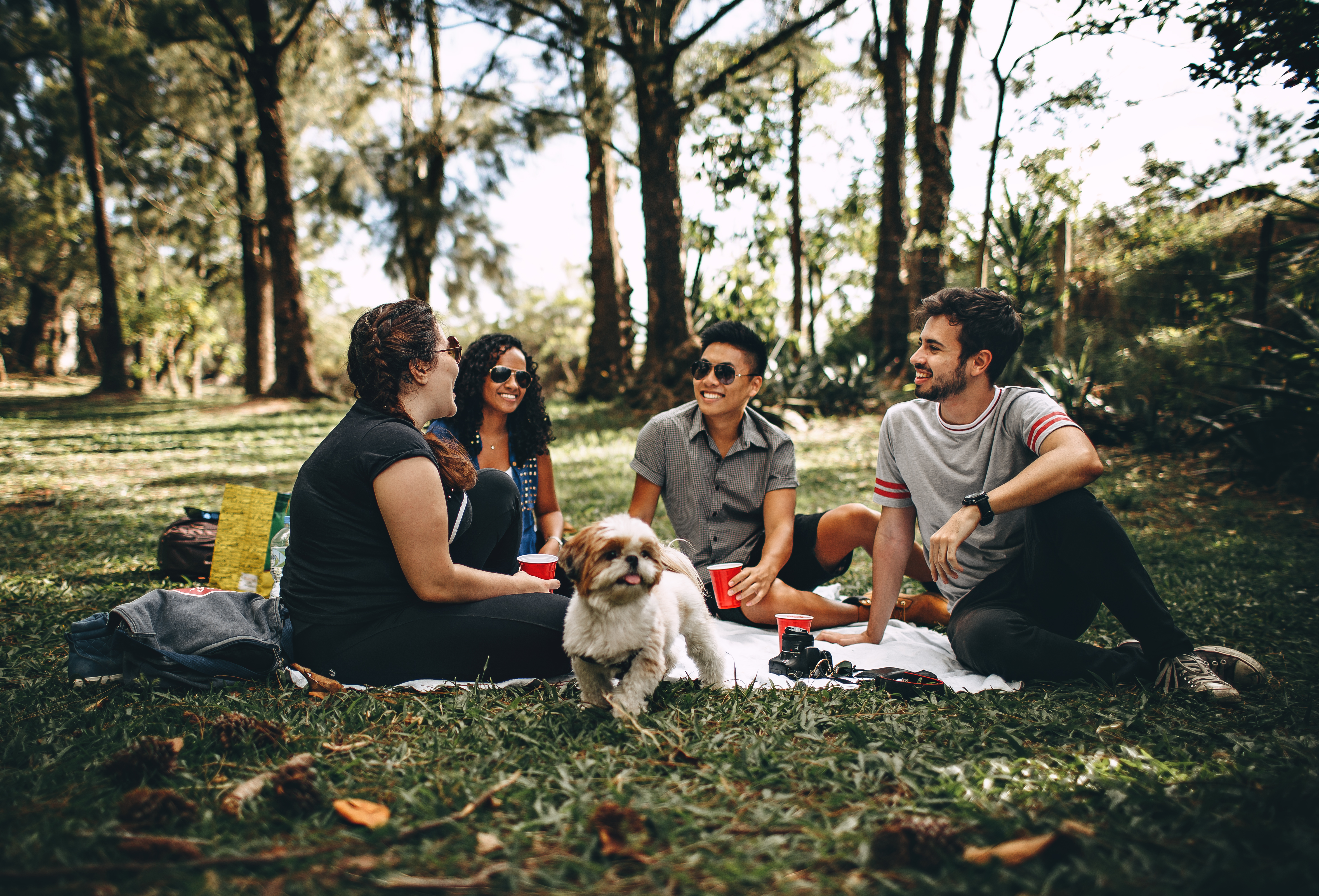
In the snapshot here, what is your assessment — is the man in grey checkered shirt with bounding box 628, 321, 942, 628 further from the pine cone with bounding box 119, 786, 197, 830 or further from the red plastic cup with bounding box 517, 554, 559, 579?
the pine cone with bounding box 119, 786, 197, 830

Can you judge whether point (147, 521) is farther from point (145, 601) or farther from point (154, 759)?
point (154, 759)

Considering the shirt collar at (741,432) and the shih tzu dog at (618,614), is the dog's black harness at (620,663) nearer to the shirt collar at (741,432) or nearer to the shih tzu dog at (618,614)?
the shih tzu dog at (618,614)

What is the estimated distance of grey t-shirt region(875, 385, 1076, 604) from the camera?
116 inches

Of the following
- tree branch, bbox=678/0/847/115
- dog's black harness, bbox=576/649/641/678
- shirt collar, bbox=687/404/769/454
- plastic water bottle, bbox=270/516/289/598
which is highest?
tree branch, bbox=678/0/847/115

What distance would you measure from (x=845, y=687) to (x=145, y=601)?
268 cm

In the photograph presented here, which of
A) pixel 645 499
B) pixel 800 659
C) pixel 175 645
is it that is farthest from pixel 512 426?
pixel 800 659

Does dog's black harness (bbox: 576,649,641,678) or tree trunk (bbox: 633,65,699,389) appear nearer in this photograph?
dog's black harness (bbox: 576,649,641,678)

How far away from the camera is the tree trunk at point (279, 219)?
1447 cm

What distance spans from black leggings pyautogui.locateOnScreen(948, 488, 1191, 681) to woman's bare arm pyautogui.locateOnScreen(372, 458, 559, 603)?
6.78ft

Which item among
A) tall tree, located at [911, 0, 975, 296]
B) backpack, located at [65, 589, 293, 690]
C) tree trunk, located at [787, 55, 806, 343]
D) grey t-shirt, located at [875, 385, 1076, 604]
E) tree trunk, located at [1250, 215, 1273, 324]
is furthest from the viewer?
tree trunk, located at [787, 55, 806, 343]

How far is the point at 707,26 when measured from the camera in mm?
10219

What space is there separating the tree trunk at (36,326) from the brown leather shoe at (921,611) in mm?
32734

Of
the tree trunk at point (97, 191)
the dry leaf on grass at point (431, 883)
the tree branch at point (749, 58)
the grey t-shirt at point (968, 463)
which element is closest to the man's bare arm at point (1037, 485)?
the grey t-shirt at point (968, 463)

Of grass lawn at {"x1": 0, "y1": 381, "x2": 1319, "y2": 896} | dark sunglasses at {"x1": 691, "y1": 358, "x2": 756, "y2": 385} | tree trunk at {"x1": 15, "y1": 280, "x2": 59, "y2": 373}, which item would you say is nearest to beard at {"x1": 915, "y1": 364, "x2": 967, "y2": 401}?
dark sunglasses at {"x1": 691, "y1": 358, "x2": 756, "y2": 385}
